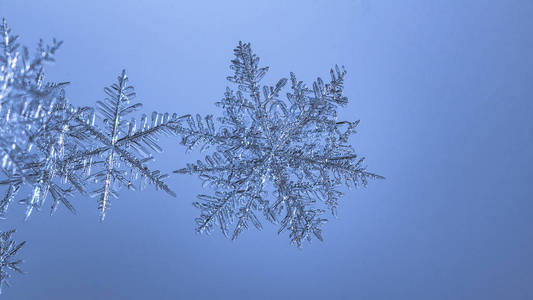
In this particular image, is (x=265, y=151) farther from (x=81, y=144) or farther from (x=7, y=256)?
(x=7, y=256)

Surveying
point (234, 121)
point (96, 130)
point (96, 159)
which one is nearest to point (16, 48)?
point (96, 130)

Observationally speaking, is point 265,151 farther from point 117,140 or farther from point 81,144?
point 81,144

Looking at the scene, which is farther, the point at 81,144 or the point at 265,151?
the point at 265,151

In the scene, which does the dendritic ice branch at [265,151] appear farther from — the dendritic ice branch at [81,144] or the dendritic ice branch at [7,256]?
the dendritic ice branch at [7,256]

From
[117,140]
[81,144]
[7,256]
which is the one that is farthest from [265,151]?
[7,256]

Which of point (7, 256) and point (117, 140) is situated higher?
point (117, 140)

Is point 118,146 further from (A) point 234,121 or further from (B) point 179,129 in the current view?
(A) point 234,121

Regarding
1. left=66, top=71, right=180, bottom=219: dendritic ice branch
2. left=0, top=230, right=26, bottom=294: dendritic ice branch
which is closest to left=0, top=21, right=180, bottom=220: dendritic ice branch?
left=66, top=71, right=180, bottom=219: dendritic ice branch

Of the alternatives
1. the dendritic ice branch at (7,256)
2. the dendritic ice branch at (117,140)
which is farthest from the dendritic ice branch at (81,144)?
the dendritic ice branch at (7,256)
